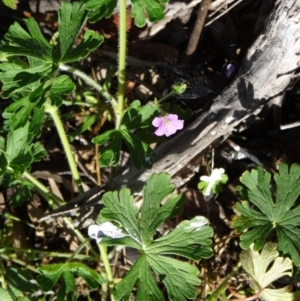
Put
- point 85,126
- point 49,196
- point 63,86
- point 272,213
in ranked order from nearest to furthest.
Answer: point 63,86 < point 272,213 < point 49,196 < point 85,126

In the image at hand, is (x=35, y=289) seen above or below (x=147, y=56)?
below

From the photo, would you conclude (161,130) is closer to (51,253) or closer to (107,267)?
(107,267)

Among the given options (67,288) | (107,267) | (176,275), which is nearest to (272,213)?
(176,275)

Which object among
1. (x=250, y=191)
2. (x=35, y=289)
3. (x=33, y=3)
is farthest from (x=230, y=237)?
(x=33, y=3)

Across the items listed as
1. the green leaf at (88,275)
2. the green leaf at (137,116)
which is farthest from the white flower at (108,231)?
the green leaf at (137,116)

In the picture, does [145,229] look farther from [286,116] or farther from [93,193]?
[286,116]

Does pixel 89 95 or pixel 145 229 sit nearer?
pixel 145 229

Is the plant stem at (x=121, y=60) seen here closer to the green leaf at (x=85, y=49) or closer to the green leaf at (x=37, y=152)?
the green leaf at (x=85, y=49)
